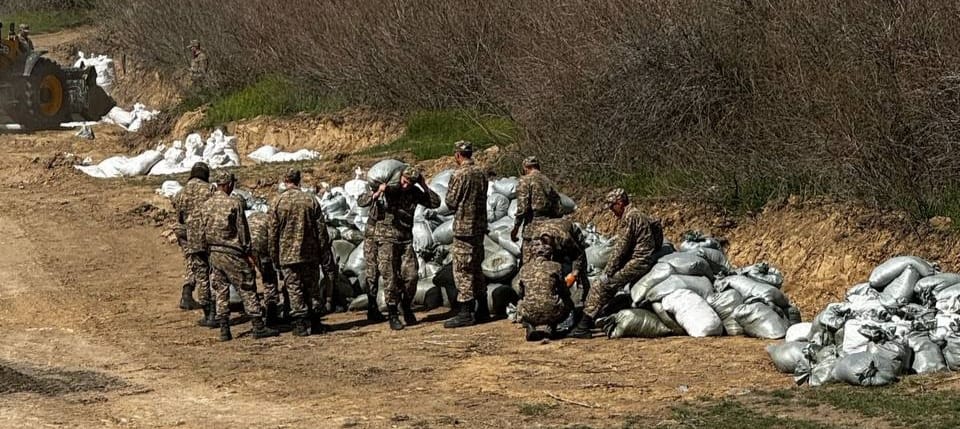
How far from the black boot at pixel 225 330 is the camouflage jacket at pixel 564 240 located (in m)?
3.05

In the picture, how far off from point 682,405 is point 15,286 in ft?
31.4

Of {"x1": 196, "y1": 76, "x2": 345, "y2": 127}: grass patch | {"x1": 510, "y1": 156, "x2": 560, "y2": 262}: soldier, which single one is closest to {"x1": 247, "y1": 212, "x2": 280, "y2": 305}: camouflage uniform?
{"x1": 510, "y1": 156, "x2": 560, "y2": 262}: soldier

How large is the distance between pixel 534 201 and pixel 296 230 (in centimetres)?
228

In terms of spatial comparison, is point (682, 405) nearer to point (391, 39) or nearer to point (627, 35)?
point (627, 35)

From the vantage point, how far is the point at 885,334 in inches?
427

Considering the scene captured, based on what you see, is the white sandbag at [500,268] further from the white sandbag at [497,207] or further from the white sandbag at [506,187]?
the white sandbag at [506,187]

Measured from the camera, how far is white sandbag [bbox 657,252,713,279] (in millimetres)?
13258

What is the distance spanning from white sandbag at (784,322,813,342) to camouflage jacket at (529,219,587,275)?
7.45ft

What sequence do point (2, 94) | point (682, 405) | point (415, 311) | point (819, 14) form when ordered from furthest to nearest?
point (2, 94) < point (819, 14) < point (415, 311) < point (682, 405)

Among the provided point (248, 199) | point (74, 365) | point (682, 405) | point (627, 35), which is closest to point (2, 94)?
point (248, 199)

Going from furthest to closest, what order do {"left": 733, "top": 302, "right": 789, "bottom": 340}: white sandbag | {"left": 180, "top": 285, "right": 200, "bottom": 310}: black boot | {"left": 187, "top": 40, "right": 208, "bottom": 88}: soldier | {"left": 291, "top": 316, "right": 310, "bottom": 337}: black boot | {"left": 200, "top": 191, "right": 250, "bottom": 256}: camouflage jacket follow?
{"left": 187, "top": 40, "right": 208, "bottom": 88}: soldier
{"left": 180, "top": 285, "right": 200, "bottom": 310}: black boot
{"left": 291, "top": 316, "right": 310, "bottom": 337}: black boot
{"left": 200, "top": 191, "right": 250, "bottom": 256}: camouflage jacket
{"left": 733, "top": 302, "right": 789, "bottom": 340}: white sandbag

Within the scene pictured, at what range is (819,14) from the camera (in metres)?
16.2

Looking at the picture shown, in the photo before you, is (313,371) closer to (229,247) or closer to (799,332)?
(229,247)

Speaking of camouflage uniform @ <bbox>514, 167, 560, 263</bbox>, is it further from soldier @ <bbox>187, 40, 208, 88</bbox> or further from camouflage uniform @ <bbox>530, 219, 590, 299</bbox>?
soldier @ <bbox>187, 40, 208, 88</bbox>
